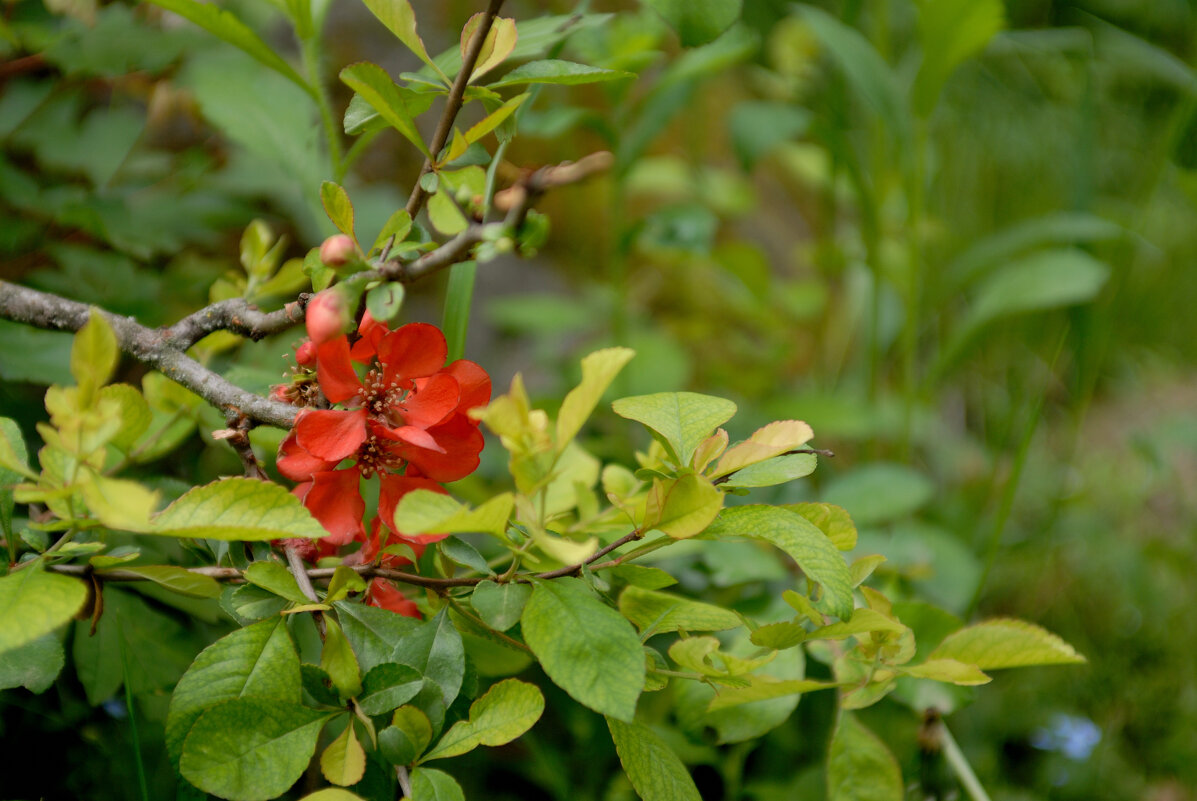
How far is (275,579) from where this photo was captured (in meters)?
0.33

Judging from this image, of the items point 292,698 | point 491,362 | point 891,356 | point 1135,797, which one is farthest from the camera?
point 891,356

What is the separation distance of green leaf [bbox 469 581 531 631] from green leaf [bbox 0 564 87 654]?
0.15 m

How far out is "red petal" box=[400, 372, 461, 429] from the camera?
1.20ft

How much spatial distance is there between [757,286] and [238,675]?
2.77 feet

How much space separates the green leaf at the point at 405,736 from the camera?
31 cm

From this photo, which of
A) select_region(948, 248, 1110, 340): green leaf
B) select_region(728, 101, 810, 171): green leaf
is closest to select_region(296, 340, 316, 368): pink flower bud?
select_region(728, 101, 810, 171): green leaf

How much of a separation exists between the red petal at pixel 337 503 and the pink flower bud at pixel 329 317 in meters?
0.09

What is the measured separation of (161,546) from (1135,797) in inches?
40.6

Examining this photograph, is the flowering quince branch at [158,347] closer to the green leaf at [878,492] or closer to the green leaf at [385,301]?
the green leaf at [385,301]

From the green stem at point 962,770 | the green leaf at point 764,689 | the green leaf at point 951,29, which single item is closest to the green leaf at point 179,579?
the green leaf at point 764,689

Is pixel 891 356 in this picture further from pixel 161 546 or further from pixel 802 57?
pixel 161 546

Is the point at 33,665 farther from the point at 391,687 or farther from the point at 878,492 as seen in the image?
the point at 878,492

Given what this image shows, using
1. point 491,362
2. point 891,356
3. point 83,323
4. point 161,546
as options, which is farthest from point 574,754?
point 891,356

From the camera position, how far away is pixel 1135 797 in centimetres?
90
